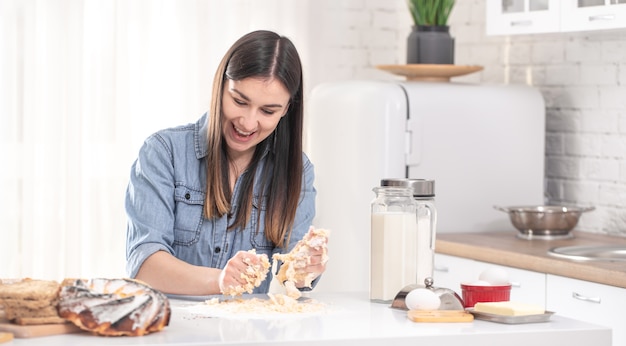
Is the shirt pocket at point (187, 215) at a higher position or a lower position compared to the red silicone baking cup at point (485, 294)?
higher

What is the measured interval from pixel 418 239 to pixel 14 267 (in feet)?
8.61

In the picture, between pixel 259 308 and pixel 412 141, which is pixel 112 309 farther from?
pixel 412 141

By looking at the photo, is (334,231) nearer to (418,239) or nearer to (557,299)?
(557,299)

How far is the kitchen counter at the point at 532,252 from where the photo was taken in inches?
133

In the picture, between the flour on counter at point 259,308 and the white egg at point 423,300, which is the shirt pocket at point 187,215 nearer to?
the flour on counter at point 259,308

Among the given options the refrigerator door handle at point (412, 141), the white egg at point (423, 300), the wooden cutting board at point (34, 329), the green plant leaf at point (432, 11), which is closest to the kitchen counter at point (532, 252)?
the refrigerator door handle at point (412, 141)

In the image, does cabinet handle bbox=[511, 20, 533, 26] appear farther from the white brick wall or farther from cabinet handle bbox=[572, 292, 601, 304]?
cabinet handle bbox=[572, 292, 601, 304]

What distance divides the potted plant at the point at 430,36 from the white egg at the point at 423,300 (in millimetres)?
2442

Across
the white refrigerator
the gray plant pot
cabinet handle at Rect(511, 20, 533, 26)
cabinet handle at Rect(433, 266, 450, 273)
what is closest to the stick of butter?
cabinet handle at Rect(433, 266, 450, 273)

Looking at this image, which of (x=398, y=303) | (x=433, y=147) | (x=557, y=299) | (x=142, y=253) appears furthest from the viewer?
(x=433, y=147)

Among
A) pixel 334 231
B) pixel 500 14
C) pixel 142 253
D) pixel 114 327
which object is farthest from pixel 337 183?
pixel 114 327

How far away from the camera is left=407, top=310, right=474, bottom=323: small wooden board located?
2203mm

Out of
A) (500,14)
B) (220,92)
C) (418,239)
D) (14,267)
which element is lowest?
(14,267)

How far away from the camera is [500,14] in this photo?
4438mm
